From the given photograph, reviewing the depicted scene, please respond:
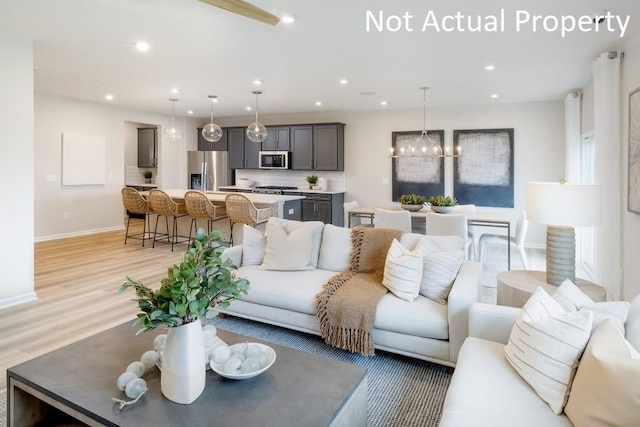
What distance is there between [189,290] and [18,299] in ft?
11.3

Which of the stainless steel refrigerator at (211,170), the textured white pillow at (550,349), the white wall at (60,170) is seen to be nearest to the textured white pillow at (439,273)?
the textured white pillow at (550,349)

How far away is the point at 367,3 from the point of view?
297cm

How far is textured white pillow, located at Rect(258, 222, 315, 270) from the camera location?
3.39 meters

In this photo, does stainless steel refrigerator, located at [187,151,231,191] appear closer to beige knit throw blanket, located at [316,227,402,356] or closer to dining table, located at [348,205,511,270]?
dining table, located at [348,205,511,270]

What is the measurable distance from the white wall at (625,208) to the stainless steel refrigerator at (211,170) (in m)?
7.61

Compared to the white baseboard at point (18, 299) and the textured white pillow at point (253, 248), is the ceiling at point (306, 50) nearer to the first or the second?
the textured white pillow at point (253, 248)

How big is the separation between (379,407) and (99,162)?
758 cm

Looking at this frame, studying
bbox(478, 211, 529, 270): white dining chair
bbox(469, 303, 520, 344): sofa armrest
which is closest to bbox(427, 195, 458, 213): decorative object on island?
bbox(478, 211, 529, 270): white dining chair

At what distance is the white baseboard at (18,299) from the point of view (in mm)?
3709

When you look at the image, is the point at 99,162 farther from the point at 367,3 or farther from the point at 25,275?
the point at 367,3

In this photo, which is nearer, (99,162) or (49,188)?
(49,188)

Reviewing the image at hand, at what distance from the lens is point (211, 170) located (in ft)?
30.8

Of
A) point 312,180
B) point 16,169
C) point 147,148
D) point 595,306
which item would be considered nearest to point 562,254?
point 595,306

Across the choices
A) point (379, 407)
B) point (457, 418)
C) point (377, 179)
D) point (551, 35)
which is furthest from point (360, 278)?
point (377, 179)
